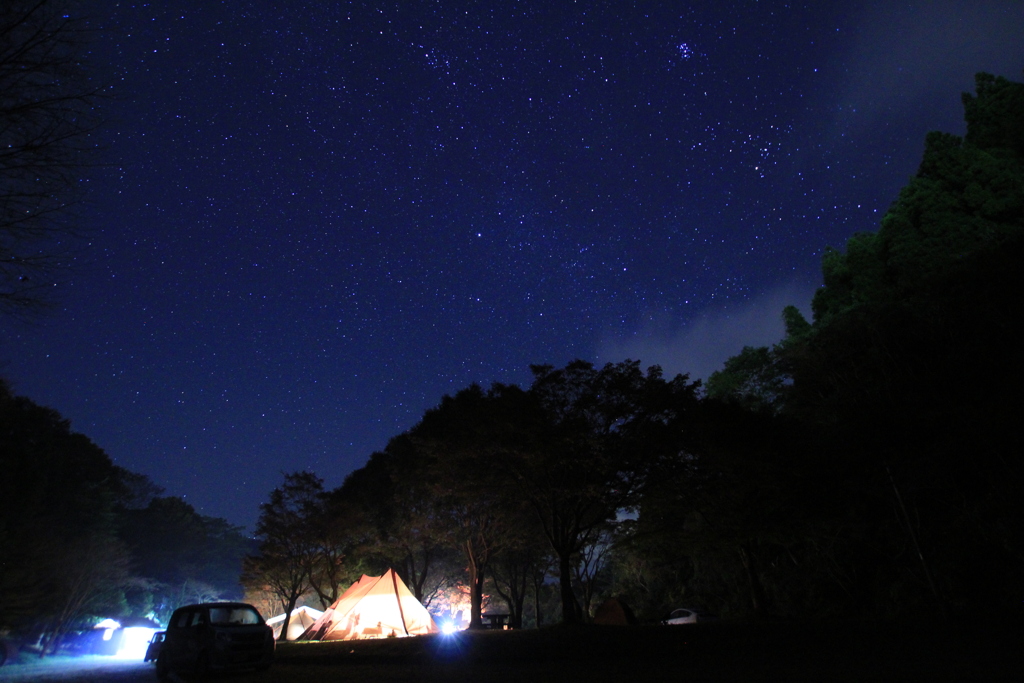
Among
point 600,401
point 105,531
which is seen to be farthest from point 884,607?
point 105,531

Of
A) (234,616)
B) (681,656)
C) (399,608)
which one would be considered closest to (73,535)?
(399,608)

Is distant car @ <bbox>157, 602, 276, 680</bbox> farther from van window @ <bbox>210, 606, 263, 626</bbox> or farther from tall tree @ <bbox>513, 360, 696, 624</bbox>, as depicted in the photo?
tall tree @ <bbox>513, 360, 696, 624</bbox>

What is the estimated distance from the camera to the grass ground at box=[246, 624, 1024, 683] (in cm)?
855

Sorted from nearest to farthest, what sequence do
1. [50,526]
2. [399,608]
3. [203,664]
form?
[203,664]
[399,608]
[50,526]

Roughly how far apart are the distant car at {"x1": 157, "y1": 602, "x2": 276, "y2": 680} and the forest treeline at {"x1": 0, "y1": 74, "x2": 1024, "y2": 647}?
892cm

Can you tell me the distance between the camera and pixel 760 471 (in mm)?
19266

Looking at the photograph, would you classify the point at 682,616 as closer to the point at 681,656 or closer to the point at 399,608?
the point at 399,608

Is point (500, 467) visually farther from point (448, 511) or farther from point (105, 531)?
point (105, 531)

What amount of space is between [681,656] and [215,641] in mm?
9828

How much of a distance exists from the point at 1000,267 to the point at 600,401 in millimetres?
15602

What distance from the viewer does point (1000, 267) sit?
20.4 m

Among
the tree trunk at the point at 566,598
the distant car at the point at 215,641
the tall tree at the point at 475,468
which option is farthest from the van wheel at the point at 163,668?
the tree trunk at the point at 566,598

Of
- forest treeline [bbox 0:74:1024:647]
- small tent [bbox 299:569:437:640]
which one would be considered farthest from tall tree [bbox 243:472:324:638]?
small tent [bbox 299:569:437:640]

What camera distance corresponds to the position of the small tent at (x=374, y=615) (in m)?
23.6
